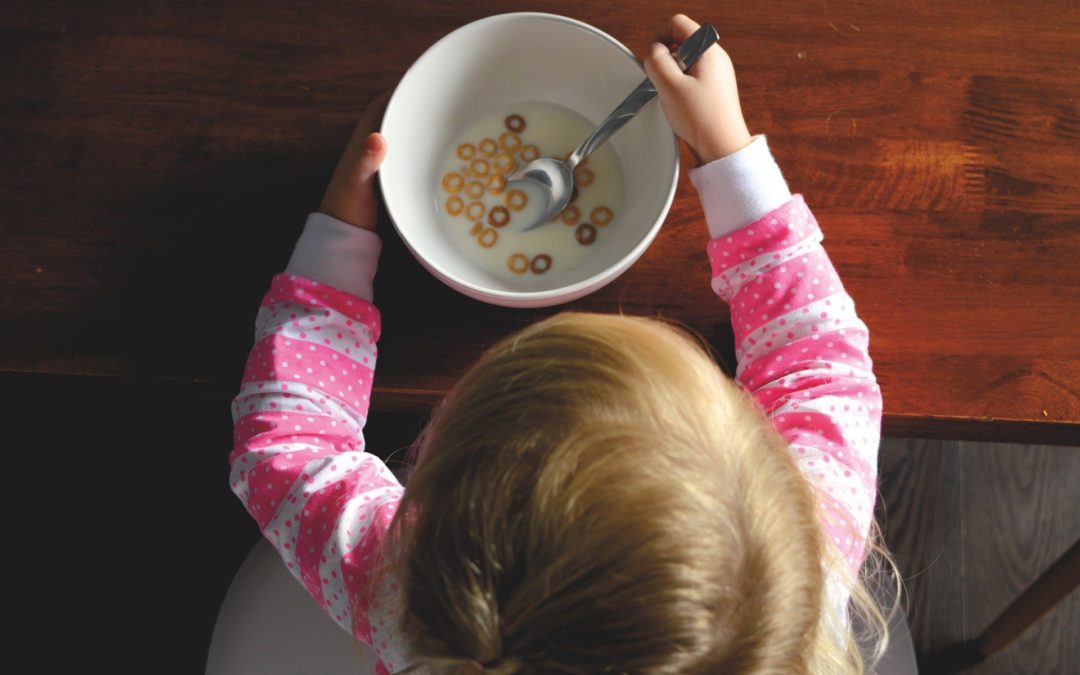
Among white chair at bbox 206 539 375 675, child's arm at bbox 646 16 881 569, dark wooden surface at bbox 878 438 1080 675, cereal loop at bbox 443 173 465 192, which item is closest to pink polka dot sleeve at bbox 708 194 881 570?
child's arm at bbox 646 16 881 569

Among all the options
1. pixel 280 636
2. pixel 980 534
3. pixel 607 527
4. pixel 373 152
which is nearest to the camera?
pixel 607 527

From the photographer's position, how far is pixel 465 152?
74 cm

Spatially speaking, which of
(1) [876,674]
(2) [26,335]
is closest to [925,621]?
(1) [876,674]

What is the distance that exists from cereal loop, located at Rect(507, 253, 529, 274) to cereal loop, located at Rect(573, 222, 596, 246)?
5cm

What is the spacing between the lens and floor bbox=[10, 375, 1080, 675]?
1.20m

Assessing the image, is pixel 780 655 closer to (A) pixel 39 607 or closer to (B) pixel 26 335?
(B) pixel 26 335

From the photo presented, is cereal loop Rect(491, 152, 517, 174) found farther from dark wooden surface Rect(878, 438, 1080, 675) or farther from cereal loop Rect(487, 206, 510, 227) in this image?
dark wooden surface Rect(878, 438, 1080, 675)

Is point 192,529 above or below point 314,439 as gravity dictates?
below

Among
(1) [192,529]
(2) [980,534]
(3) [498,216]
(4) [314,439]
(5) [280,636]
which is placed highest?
(3) [498,216]

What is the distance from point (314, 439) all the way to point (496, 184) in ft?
0.82

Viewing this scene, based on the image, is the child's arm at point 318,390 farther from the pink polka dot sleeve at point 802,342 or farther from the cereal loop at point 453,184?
the pink polka dot sleeve at point 802,342

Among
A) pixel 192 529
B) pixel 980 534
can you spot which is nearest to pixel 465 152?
pixel 192 529

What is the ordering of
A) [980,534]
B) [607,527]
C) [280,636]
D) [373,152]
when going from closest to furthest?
[607,527], [373,152], [280,636], [980,534]

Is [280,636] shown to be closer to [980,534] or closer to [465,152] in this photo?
[465,152]
